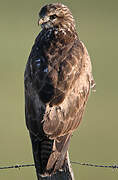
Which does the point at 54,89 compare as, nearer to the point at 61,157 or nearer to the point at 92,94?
the point at 61,157

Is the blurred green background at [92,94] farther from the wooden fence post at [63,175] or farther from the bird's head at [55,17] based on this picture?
the wooden fence post at [63,175]

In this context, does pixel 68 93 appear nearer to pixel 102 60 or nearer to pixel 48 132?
pixel 48 132

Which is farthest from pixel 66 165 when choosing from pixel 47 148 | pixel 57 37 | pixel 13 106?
pixel 13 106

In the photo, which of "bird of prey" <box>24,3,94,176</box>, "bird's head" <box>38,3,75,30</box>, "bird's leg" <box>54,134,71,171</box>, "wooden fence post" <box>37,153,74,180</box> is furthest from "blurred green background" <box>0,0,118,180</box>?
"wooden fence post" <box>37,153,74,180</box>

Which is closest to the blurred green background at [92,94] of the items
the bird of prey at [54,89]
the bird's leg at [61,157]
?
the bird of prey at [54,89]

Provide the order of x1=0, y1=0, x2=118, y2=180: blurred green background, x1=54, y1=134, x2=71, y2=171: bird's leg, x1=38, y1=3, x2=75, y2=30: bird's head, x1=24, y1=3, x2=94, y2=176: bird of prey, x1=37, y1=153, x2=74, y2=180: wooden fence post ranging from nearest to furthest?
x1=37, y1=153, x2=74, y2=180: wooden fence post < x1=54, y1=134, x2=71, y2=171: bird's leg < x1=24, y1=3, x2=94, y2=176: bird of prey < x1=38, y1=3, x2=75, y2=30: bird's head < x1=0, y1=0, x2=118, y2=180: blurred green background

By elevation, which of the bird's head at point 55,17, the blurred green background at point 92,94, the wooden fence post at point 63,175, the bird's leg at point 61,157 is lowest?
the blurred green background at point 92,94

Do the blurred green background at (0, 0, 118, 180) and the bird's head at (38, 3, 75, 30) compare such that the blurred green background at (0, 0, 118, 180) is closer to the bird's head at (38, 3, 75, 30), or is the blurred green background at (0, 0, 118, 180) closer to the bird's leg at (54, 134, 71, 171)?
the bird's head at (38, 3, 75, 30)
